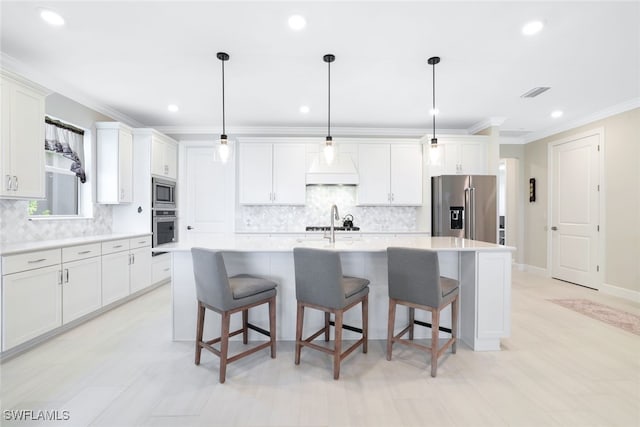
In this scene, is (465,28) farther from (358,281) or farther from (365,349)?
(365,349)

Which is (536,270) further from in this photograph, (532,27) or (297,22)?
(297,22)

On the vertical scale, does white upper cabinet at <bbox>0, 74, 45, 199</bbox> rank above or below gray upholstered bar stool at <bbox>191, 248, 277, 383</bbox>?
above

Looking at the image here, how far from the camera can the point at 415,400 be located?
6.23 ft

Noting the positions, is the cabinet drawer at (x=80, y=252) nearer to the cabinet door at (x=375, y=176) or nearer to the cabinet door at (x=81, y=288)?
the cabinet door at (x=81, y=288)

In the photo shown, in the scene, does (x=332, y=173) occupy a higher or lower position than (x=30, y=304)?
higher

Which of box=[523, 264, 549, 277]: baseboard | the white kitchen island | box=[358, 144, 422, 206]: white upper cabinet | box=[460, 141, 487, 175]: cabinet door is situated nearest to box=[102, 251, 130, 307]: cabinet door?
the white kitchen island

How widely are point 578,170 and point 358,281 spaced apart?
15.4 feet

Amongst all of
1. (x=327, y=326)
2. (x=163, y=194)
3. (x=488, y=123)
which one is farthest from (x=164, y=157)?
(x=488, y=123)

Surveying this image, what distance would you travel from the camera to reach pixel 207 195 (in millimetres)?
5160

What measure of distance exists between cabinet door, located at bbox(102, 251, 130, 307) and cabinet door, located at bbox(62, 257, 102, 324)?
0.08 m

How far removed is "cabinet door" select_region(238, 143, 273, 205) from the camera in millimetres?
4961

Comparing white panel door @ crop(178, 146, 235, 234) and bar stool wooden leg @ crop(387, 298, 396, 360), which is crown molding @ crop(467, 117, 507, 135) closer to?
bar stool wooden leg @ crop(387, 298, 396, 360)

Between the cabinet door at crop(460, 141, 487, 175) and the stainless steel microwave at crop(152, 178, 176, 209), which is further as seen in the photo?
the cabinet door at crop(460, 141, 487, 175)

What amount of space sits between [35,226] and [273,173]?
2959mm
